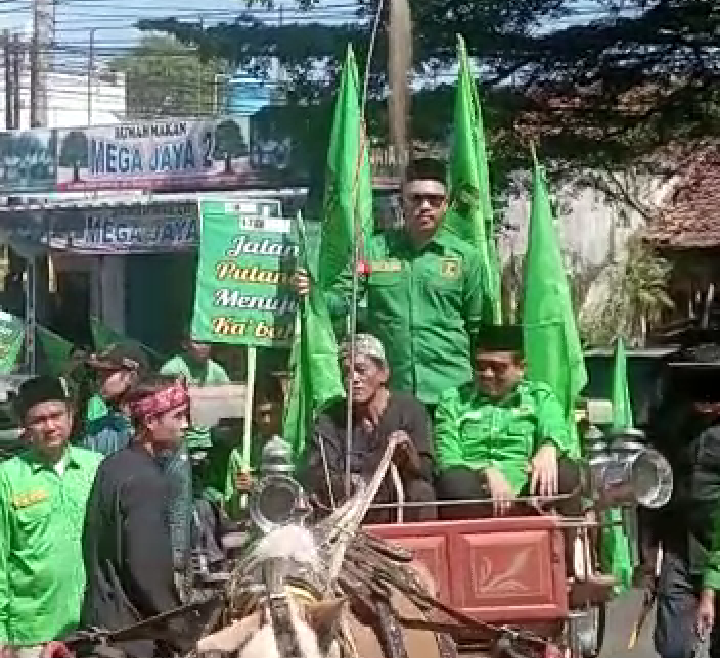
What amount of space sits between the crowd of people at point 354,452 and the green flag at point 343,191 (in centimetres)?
10

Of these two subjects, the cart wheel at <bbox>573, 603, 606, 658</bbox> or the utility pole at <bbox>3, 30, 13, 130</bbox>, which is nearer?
the cart wheel at <bbox>573, 603, 606, 658</bbox>

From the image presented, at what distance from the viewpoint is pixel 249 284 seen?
8.09 m

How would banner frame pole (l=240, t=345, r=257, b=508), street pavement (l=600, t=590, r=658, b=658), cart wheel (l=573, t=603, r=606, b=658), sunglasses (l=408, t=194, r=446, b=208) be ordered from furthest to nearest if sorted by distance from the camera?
street pavement (l=600, t=590, r=658, b=658) < banner frame pole (l=240, t=345, r=257, b=508) < sunglasses (l=408, t=194, r=446, b=208) < cart wheel (l=573, t=603, r=606, b=658)

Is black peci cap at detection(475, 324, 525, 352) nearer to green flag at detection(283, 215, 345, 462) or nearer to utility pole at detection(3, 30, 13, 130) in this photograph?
green flag at detection(283, 215, 345, 462)

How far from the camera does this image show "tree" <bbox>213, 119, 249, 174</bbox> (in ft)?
76.5

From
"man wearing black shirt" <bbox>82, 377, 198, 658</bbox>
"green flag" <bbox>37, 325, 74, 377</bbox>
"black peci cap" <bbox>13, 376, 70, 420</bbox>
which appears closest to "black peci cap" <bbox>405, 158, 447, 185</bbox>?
"man wearing black shirt" <bbox>82, 377, 198, 658</bbox>

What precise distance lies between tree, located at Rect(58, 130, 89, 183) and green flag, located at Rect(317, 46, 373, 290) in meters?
18.6

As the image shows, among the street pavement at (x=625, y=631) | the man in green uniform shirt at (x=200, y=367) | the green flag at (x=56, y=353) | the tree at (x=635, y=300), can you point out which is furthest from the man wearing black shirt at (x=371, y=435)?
the tree at (x=635, y=300)

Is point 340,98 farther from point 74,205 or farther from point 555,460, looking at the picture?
point 74,205

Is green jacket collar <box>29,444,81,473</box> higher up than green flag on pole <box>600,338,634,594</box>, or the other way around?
green jacket collar <box>29,444,81,473</box>

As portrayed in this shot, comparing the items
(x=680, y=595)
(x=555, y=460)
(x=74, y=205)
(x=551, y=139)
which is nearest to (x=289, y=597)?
(x=555, y=460)

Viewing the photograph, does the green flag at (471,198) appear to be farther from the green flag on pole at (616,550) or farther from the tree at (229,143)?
the tree at (229,143)

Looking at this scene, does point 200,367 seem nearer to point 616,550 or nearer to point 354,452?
point 616,550

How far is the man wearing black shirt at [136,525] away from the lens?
5867mm
